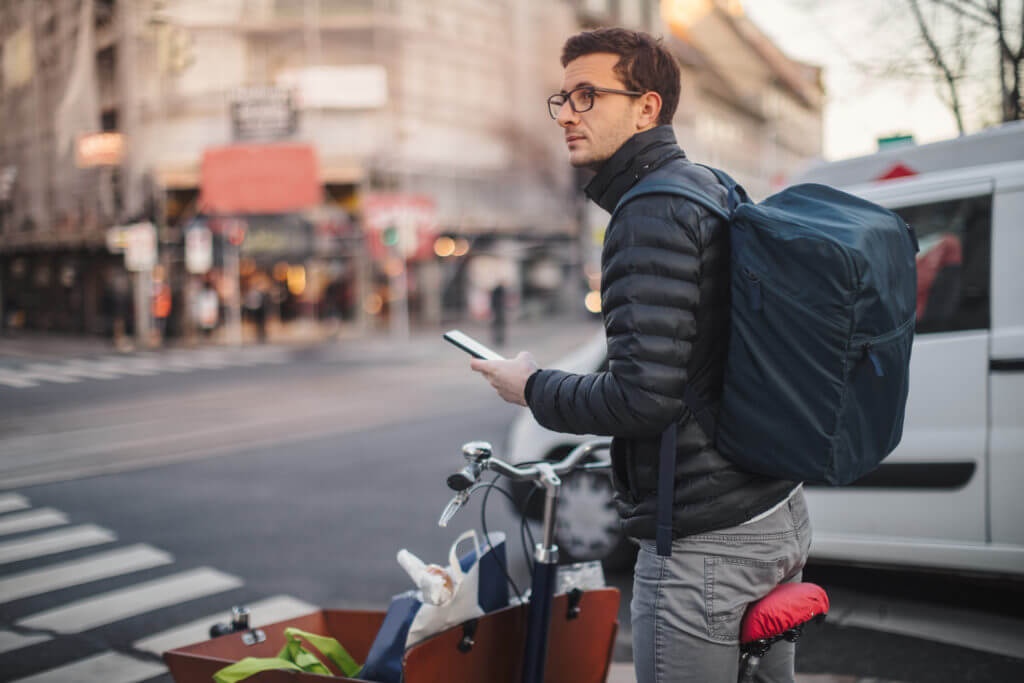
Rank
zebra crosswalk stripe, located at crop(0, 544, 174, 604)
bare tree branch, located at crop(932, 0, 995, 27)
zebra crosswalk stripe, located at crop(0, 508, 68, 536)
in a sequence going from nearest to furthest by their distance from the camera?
1. zebra crosswalk stripe, located at crop(0, 544, 174, 604)
2. bare tree branch, located at crop(932, 0, 995, 27)
3. zebra crosswalk stripe, located at crop(0, 508, 68, 536)

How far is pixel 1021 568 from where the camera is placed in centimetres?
369

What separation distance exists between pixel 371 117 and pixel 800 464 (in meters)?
29.6

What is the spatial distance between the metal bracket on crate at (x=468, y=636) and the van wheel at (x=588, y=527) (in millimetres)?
2788

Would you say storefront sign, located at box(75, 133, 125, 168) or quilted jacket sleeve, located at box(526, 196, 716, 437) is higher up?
storefront sign, located at box(75, 133, 125, 168)

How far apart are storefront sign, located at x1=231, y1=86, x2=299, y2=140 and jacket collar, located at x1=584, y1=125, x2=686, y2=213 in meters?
27.8

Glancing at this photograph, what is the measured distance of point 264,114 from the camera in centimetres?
2814

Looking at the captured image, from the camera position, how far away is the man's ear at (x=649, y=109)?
1792 mm

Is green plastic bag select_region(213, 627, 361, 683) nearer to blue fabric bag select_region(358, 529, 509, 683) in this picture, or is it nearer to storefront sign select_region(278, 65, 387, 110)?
blue fabric bag select_region(358, 529, 509, 683)

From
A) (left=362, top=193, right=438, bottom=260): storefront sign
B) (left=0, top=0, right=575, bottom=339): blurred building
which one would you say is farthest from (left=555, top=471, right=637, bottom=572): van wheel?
(left=362, top=193, right=438, bottom=260): storefront sign

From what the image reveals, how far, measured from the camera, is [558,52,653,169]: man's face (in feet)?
5.86

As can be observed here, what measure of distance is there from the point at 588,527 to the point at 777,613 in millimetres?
3181

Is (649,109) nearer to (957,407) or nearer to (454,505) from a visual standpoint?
(454,505)

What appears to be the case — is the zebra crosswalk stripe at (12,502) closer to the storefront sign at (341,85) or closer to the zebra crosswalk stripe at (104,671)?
the zebra crosswalk stripe at (104,671)

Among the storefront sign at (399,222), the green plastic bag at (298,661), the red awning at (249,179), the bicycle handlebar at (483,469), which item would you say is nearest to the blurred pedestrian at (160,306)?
the red awning at (249,179)
